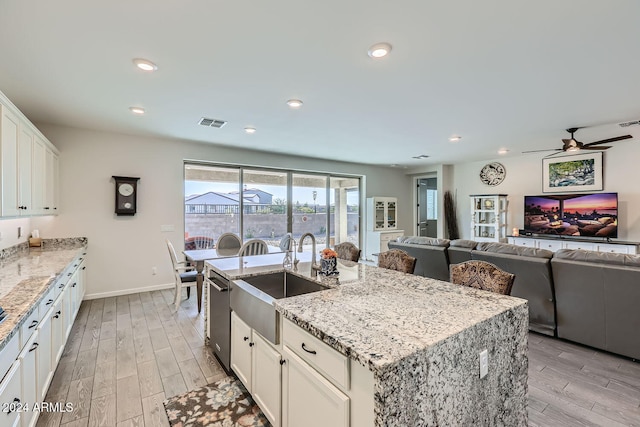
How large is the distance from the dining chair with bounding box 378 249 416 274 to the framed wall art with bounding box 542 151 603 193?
17.3 ft

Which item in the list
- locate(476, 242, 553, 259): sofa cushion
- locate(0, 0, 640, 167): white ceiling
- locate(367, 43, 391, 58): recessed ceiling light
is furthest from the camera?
locate(476, 242, 553, 259): sofa cushion

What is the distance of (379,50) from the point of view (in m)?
2.22

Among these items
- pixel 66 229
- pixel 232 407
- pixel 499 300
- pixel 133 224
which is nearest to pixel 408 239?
pixel 499 300

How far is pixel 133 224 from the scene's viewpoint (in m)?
4.83

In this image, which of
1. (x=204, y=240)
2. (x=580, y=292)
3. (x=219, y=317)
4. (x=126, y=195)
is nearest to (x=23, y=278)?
(x=219, y=317)

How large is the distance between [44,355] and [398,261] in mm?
2772

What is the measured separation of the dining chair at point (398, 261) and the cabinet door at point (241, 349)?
145 cm

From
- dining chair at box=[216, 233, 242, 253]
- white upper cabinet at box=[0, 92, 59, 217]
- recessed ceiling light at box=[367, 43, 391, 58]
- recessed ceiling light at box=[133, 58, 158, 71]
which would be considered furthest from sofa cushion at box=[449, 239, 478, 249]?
white upper cabinet at box=[0, 92, 59, 217]

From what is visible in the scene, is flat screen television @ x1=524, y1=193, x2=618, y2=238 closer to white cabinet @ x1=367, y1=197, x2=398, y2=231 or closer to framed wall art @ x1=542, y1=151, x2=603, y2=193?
framed wall art @ x1=542, y1=151, x2=603, y2=193

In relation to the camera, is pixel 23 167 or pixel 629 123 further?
pixel 629 123

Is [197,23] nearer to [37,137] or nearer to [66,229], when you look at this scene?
[37,137]

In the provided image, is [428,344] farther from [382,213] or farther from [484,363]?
[382,213]

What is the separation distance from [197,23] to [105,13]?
535 mm

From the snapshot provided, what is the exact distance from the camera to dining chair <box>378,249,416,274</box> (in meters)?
2.74
